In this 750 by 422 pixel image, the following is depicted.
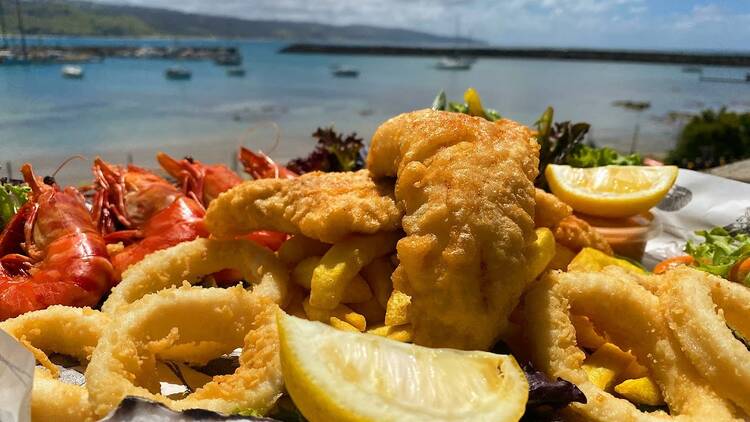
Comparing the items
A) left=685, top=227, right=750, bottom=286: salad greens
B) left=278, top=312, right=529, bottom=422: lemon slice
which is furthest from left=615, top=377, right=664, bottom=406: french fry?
left=685, top=227, right=750, bottom=286: salad greens

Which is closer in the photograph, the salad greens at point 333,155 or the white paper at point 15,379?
the white paper at point 15,379

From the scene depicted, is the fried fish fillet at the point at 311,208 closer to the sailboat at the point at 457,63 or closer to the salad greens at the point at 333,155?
the salad greens at the point at 333,155

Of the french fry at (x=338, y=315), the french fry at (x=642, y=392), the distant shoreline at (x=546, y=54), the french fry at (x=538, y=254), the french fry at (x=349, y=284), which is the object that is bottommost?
the distant shoreline at (x=546, y=54)

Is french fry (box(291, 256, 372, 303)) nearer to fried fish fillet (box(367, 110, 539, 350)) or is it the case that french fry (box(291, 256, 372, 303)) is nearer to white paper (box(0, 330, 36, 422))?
fried fish fillet (box(367, 110, 539, 350))

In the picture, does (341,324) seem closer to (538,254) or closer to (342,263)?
(342,263)

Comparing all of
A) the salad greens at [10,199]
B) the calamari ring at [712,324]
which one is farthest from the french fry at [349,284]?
the salad greens at [10,199]

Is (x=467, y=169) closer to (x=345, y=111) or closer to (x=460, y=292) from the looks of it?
(x=460, y=292)

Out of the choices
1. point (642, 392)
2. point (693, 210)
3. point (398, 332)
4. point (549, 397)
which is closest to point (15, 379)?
point (398, 332)
